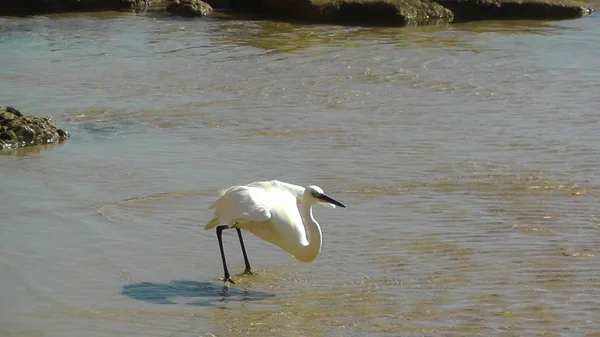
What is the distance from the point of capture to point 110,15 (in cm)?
2052

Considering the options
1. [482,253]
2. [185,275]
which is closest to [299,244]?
[185,275]

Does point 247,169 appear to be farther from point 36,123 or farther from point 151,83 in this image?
point 151,83

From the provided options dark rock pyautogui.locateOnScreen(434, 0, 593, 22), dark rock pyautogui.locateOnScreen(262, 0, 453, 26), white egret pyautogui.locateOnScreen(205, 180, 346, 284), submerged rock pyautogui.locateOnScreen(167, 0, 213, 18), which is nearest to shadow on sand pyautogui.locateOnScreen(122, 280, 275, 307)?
white egret pyautogui.locateOnScreen(205, 180, 346, 284)

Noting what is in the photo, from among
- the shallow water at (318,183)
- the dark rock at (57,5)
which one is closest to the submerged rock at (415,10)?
the shallow water at (318,183)

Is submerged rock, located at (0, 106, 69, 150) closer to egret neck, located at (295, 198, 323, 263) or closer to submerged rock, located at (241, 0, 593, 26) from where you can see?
egret neck, located at (295, 198, 323, 263)

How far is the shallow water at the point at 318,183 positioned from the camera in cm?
611

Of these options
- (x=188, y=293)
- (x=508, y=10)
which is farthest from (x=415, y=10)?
(x=188, y=293)

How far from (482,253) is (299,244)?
4.17 feet

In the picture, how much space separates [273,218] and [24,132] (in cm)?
429

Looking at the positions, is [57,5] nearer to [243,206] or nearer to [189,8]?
[189,8]

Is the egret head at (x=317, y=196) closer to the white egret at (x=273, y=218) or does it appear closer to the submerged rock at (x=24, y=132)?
the white egret at (x=273, y=218)

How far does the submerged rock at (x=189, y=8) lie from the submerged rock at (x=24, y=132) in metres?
9.76

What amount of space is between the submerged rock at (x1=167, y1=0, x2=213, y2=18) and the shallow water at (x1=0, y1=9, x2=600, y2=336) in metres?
3.32

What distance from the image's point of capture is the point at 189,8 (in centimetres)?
1995
